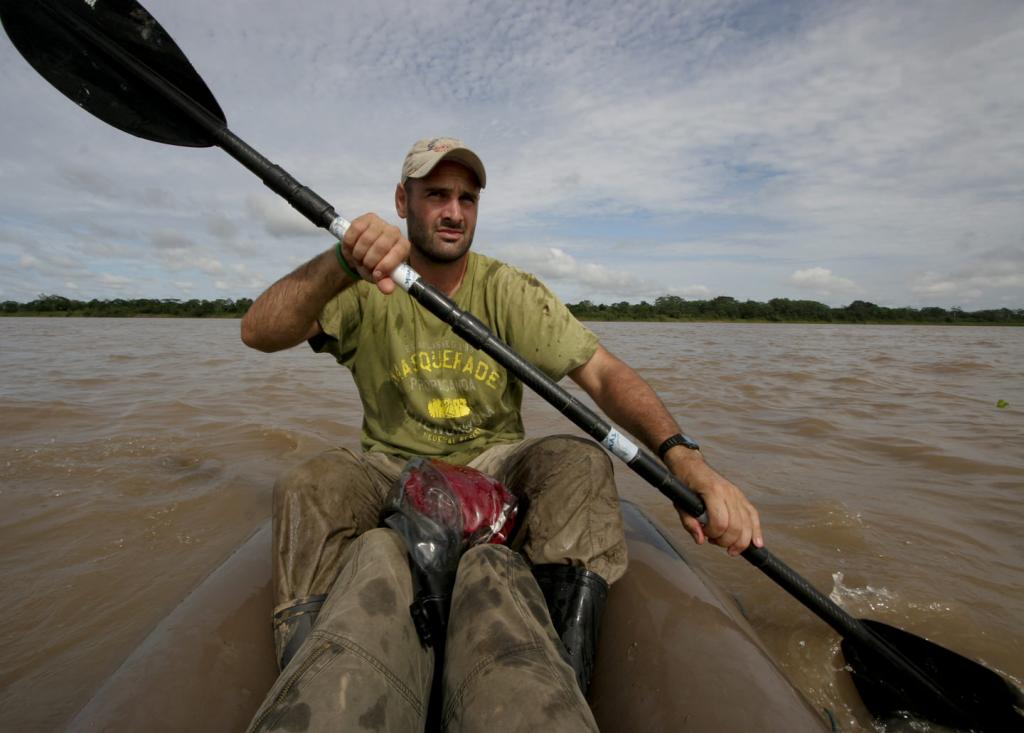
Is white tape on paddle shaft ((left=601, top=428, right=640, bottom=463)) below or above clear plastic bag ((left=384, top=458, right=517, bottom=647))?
above

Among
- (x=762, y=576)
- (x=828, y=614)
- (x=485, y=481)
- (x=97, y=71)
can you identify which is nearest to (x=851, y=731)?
(x=828, y=614)

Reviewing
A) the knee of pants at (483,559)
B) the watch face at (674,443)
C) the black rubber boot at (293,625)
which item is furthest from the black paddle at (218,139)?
the black rubber boot at (293,625)

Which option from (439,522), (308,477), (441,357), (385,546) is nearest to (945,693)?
(439,522)

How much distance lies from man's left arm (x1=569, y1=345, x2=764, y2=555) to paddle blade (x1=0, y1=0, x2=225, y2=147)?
174 cm

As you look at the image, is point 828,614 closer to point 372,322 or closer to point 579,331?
point 579,331

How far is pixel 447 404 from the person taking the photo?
2.38 metres

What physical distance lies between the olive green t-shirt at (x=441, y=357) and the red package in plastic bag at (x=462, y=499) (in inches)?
18.2

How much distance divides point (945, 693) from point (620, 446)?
1552 millimetres

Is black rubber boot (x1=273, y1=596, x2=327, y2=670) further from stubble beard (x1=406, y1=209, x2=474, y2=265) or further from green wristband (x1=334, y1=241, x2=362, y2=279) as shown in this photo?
stubble beard (x1=406, y1=209, x2=474, y2=265)

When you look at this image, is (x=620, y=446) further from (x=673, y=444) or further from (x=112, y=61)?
(x=112, y=61)

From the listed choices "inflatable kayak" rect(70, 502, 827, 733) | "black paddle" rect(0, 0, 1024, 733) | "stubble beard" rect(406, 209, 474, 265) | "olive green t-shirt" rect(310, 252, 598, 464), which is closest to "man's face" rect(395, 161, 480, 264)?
"stubble beard" rect(406, 209, 474, 265)

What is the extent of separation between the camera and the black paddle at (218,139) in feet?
5.77

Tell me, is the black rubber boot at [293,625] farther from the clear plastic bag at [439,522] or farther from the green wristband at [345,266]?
the green wristband at [345,266]

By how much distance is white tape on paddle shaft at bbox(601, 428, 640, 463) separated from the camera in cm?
188
